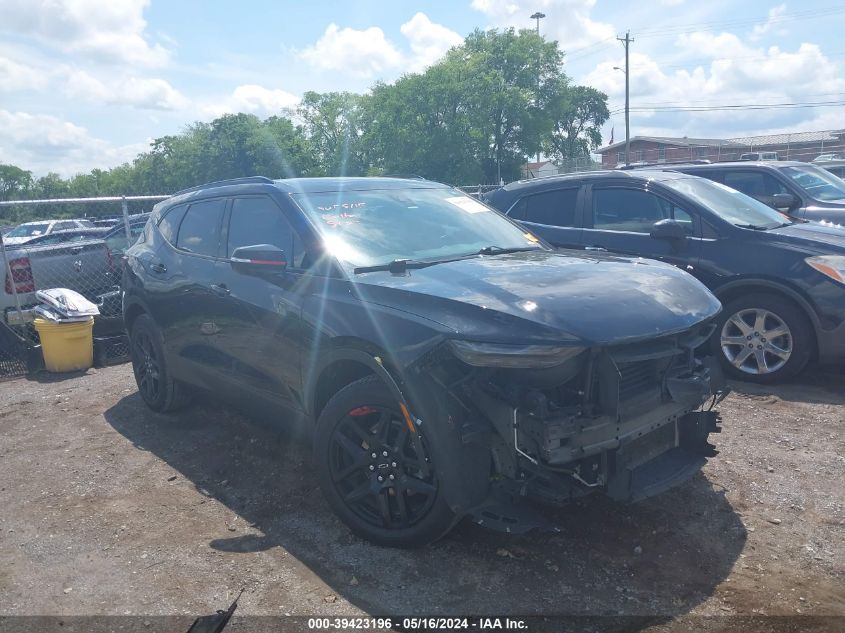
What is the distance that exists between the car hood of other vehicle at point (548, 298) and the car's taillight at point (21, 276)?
6.82 meters

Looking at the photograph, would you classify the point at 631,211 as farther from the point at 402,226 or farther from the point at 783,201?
the point at 402,226

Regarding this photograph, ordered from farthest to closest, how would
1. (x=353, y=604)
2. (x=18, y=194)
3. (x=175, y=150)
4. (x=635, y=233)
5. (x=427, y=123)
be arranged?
(x=18, y=194)
(x=175, y=150)
(x=427, y=123)
(x=635, y=233)
(x=353, y=604)

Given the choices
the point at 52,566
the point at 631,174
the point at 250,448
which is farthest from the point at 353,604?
the point at 631,174

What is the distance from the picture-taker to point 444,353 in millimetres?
3180

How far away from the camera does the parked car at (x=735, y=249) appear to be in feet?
18.7

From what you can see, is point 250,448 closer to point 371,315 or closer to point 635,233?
point 371,315

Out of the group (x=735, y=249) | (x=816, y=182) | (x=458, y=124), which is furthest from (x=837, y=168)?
(x=458, y=124)

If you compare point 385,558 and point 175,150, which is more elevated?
point 175,150

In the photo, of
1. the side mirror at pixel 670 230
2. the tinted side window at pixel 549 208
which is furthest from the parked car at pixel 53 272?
the side mirror at pixel 670 230

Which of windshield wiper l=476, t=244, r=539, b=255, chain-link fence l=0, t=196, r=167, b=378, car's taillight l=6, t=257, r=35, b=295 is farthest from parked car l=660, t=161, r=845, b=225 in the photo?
car's taillight l=6, t=257, r=35, b=295

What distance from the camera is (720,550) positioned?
3.45 metres

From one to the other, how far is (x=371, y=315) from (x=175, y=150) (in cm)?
5626

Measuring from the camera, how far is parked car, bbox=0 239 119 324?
8781 mm

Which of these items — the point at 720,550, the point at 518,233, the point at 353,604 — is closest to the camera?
the point at 353,604
